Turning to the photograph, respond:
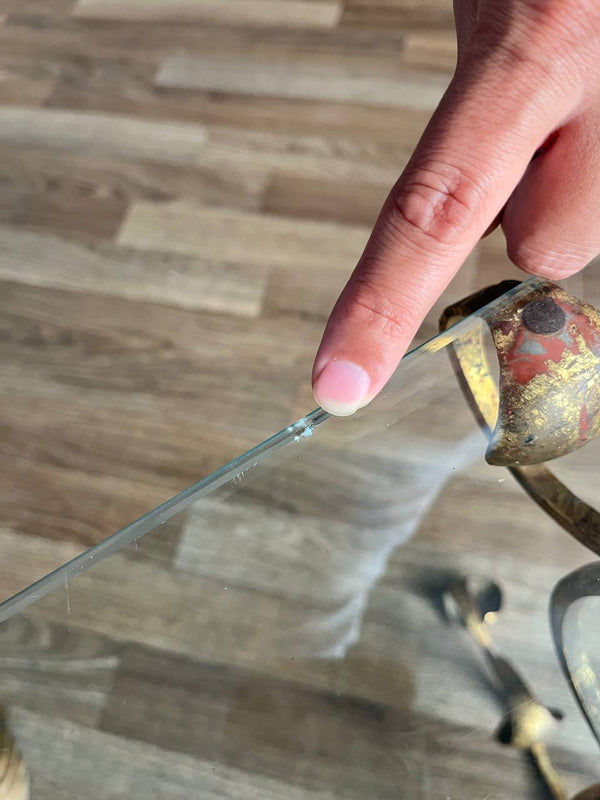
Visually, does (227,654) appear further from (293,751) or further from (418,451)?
(418,451)

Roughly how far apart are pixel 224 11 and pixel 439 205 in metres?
1.19

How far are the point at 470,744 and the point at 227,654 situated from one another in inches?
5.6

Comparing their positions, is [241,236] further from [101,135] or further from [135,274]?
[101,135]

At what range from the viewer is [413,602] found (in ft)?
1.49

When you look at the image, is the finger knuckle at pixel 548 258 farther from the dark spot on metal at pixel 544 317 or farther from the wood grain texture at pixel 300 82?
the wood grain texture at pixel 300 82

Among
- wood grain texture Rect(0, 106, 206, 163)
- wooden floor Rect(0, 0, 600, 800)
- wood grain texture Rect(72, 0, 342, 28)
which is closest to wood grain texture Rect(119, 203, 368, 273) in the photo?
wooden floor Rect(0, 0, 600, 800)

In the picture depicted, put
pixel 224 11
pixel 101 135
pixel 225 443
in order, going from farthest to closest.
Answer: pixel 224 11
pixel 101 135
pixel 225 443

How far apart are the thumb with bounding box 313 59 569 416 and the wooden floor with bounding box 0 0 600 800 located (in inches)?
3.1

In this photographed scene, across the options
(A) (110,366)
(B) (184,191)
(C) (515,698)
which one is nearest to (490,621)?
(C) (515,698)

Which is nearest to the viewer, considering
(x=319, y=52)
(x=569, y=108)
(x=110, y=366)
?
(x=569, y=108)

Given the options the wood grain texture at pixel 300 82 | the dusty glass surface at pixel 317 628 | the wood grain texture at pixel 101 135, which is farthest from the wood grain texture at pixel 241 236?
the dusty glass surface at pixel 317 628

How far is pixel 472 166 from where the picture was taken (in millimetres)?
360

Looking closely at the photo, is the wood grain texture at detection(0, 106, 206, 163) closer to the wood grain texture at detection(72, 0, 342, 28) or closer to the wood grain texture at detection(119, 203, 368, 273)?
the wood grain texture at detection(119, 203, 368, 273)

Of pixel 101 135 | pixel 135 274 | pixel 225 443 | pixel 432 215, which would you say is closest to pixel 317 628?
pixel 432 215
